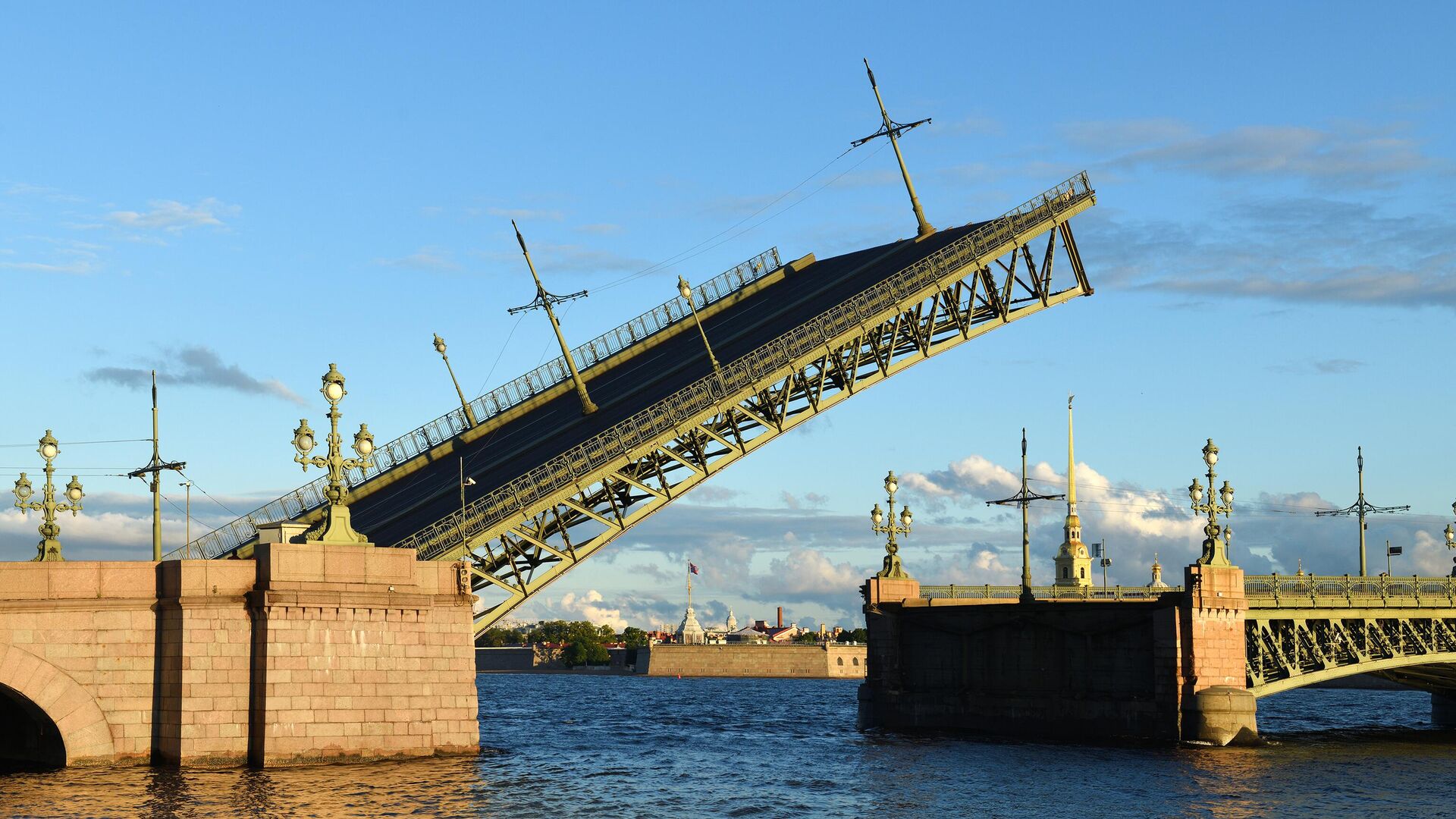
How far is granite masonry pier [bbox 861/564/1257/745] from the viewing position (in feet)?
154

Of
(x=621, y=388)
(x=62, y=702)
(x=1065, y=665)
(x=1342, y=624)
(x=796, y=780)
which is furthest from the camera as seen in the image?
(x=621, y=388)

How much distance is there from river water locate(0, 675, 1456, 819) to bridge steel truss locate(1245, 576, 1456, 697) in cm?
249

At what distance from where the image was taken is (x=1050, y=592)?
55.8m

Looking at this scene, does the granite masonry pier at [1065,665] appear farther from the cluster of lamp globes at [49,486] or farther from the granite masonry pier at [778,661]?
the granite masonry pier at [778,661]

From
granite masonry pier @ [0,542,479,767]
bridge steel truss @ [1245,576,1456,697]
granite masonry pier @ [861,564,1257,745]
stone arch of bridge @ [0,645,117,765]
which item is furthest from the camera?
bridge steel truss @ [1245,576,1456,697]

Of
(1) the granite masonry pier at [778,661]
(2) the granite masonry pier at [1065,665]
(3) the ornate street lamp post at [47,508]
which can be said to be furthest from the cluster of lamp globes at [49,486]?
(1) the granite masonry pier at [778,661]

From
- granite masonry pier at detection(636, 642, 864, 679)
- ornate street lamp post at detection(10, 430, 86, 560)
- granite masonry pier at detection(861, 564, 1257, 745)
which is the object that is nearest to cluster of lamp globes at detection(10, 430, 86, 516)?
ornate street lamp post at detection(10, 430, 86, 560)

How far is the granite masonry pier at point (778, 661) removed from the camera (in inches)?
6245

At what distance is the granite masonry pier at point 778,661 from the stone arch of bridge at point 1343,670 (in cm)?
10807

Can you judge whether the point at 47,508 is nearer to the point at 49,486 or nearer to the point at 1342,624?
the point at 49,486

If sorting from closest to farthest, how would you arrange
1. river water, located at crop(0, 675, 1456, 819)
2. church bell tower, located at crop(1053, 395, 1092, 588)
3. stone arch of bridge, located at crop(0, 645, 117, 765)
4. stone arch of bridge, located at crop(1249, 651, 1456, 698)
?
river water, located at crop(0, 675, 1456, 819) → stone arch of bridge, located at crop(0, 645, 117, 765) → stone arch of bridge, located at crop(1249, 651, 1456, 698) → church bell tower, located at crop(1053, 395, 1092, 588)

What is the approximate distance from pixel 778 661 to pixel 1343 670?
369 feet

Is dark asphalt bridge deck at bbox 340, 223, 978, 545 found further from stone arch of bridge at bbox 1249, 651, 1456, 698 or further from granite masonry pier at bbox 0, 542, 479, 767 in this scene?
stone arch of bridge at bbox 1249, 651, 1456, 698

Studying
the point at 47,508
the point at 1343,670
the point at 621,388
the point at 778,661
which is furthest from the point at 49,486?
the point at 778,661
